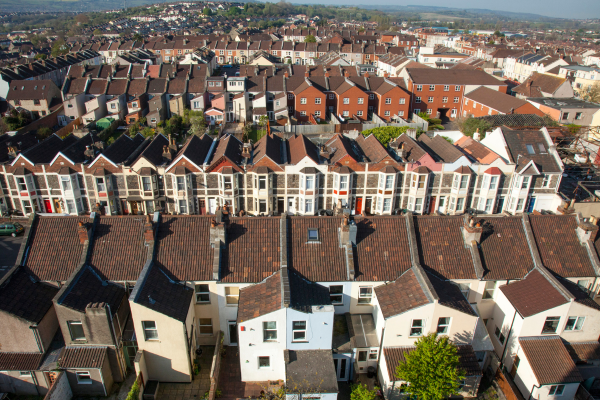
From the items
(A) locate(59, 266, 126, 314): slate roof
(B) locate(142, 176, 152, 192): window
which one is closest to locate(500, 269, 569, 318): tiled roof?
(A) locate(59, 266, 126, 314): slate roof

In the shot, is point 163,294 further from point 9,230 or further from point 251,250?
Answer: point 9,230

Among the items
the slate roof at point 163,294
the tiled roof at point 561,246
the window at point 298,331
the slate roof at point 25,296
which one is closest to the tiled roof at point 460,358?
the window at point 298,331

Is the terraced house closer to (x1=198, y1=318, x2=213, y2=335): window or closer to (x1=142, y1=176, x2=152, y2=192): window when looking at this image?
(x1=198, y1=318, x2=213, y2=335): window

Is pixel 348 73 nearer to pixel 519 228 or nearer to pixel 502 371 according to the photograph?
pixel 519 228

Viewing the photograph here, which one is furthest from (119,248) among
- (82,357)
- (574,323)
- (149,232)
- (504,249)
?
(574,323)

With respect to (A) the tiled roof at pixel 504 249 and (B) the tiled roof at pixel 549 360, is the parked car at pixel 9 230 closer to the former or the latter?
(A) the tiled roof at pixel 504 249
